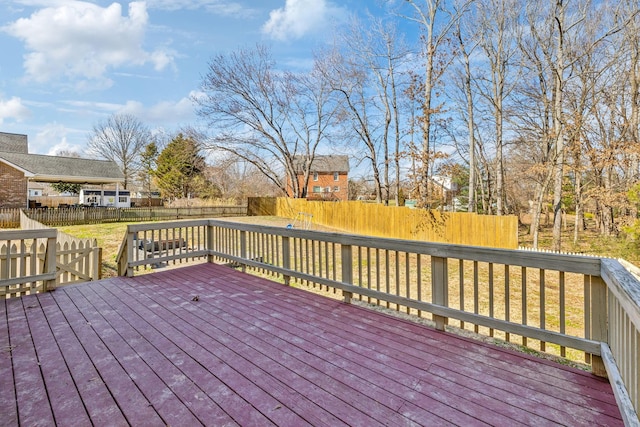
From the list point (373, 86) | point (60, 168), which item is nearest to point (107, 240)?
point (60, 168)

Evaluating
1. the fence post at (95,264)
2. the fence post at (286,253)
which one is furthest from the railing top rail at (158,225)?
the fence post at (286,253)

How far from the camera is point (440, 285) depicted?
3184 mm

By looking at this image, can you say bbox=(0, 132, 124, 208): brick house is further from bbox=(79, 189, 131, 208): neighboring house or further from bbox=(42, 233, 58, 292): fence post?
bbox=(42, 233, 58, 292): fence post

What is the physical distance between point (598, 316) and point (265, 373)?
2407 mm

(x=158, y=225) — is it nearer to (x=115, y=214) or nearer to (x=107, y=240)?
(x=107, y=240)

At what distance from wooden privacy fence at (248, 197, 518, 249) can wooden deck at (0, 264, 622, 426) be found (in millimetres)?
10066

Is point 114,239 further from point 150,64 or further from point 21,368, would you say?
point 21,368

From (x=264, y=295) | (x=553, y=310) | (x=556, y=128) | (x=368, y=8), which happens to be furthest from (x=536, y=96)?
(x=264, y=295)

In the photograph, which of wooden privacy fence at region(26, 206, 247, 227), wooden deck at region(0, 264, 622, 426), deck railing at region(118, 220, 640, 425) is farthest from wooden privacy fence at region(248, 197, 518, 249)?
wooden deck at region(0, 264, 622, 426)

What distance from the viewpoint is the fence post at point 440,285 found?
3164 millimetres

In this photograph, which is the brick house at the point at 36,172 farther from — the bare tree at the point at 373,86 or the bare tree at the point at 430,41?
the bare tree at the point at 430,41

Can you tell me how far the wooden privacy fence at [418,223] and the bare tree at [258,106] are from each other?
5.51m

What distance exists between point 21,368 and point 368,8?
18.6 meters

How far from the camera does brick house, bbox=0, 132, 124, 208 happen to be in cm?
1630
